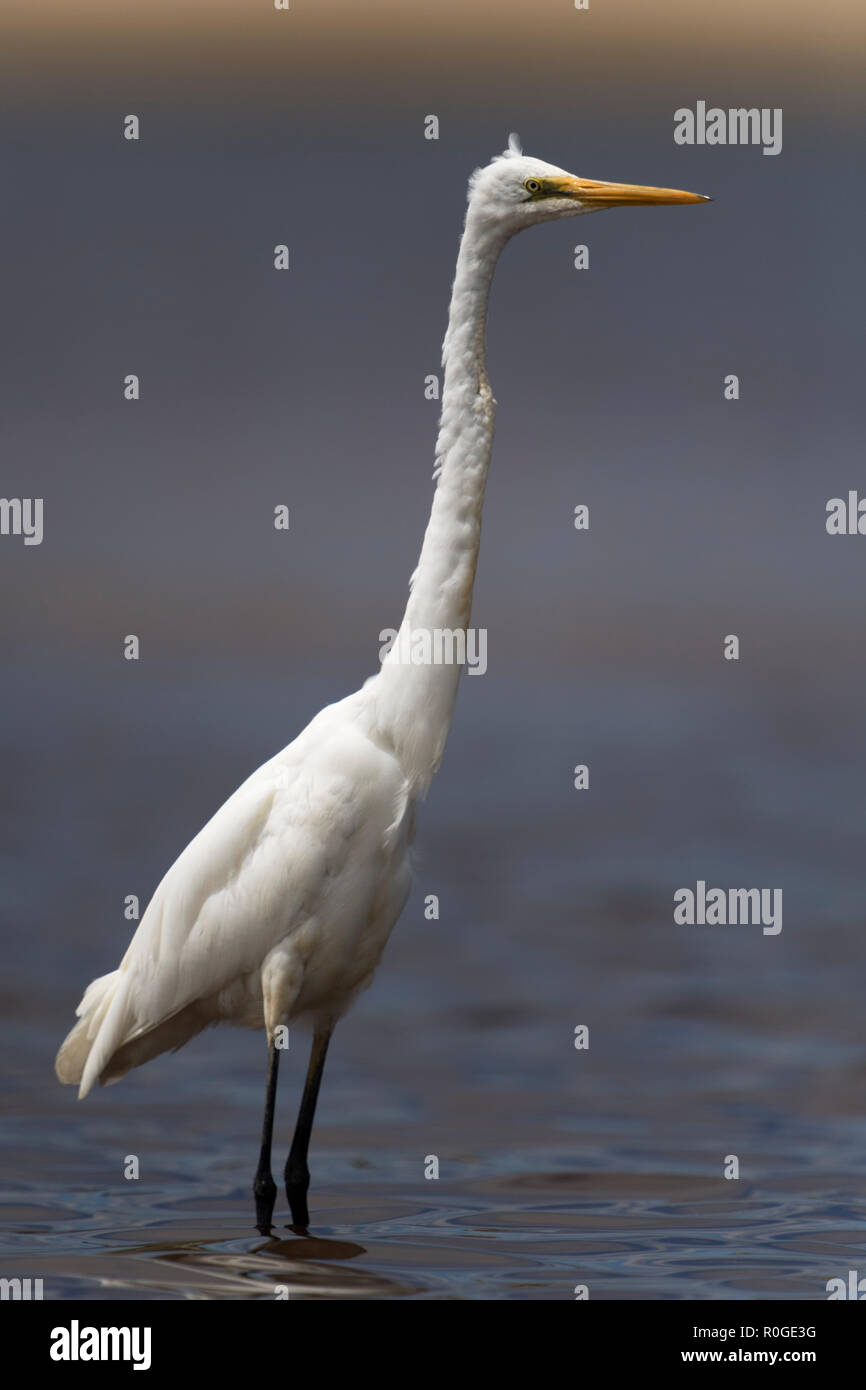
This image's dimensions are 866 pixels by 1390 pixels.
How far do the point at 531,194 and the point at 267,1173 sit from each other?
6.77ft

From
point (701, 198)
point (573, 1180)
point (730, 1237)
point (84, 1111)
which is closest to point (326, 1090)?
point (84, 1111)

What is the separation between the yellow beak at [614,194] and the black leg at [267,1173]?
1.83 meters

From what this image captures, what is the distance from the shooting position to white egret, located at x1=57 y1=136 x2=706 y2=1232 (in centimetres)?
396

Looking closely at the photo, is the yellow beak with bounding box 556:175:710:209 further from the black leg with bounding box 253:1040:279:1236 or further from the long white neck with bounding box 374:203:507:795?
the black leg with bounding box 253:1040:279:1236

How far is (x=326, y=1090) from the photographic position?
621 cm

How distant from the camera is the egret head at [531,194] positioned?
13.0ft

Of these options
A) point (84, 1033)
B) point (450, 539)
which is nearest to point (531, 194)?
point (450, 539)

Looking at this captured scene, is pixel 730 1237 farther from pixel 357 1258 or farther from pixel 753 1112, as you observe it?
pixel 753 1112

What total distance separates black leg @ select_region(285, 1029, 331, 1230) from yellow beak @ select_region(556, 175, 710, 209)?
181 cm

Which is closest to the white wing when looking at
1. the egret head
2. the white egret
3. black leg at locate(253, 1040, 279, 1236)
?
the white egret

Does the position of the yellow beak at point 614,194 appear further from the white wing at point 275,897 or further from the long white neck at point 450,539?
the white wing at point 275,897

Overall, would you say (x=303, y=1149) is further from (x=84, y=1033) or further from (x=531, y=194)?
(x=531, y=194)

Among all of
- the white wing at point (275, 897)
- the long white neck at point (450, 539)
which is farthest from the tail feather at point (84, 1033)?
the long white neck at point (450, 539)

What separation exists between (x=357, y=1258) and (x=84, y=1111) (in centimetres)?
188
